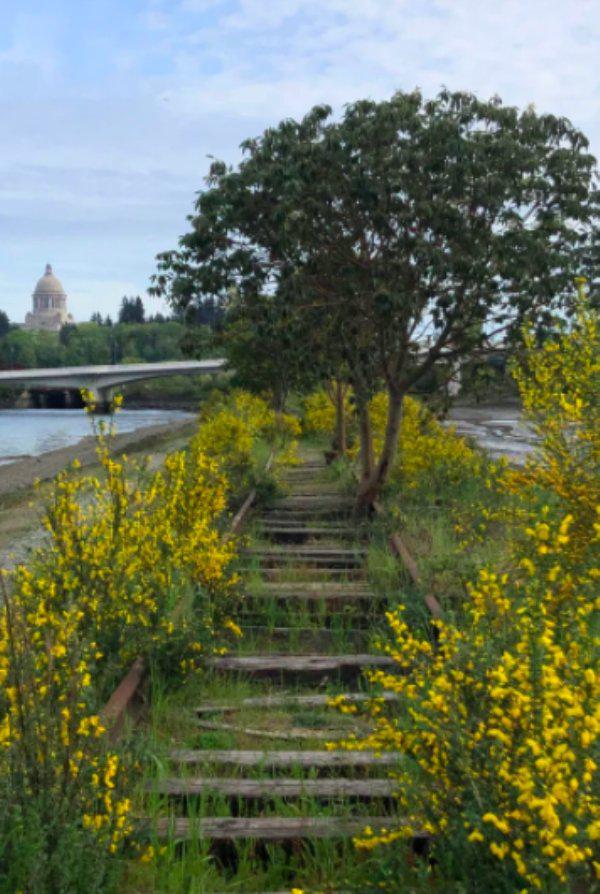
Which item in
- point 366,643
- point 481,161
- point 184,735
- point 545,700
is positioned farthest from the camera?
point 481,161

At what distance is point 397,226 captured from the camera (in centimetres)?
1359

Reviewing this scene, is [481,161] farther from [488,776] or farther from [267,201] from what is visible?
[488,776]

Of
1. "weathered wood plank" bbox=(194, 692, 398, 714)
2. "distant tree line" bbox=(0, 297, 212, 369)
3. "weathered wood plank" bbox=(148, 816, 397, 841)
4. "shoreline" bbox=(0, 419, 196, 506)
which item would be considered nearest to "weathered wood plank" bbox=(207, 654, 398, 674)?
"weathered wood plank" bbox=(194, 692, 398, 714)

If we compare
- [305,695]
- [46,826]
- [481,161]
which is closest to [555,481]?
[305,695]

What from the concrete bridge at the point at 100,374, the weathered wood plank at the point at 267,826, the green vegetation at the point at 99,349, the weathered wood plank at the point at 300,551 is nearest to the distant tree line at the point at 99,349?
the green vegetation at the point at 99,349

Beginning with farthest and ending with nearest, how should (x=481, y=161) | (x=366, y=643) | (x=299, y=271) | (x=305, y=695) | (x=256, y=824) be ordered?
(x=299, y=271)
(x=481, y=161)
(x=366, y=643)
(x=305, y=695)
(x=256, y=824)

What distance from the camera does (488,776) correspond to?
3291 mm

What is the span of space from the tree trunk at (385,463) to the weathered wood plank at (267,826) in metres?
10.0

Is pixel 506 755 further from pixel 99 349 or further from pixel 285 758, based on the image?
pixel 99 349

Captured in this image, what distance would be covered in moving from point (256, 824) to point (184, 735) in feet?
4.40

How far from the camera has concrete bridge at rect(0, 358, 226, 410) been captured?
84.9 meters

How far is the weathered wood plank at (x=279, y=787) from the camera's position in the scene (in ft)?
14.9

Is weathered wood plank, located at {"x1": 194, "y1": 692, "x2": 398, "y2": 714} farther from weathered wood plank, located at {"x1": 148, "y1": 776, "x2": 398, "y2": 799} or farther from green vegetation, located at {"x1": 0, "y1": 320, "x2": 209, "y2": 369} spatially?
green vegetation, located at {"x1": 0, "y1": 320, "x2": 209, "y2": 369}

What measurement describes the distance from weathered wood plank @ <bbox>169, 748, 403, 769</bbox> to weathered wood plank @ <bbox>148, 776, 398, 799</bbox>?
0.21m
